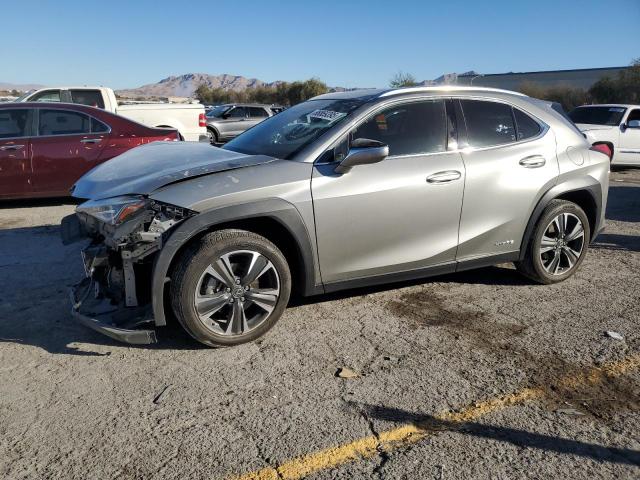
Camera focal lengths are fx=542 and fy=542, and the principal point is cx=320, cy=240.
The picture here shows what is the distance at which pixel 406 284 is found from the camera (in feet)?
16.6

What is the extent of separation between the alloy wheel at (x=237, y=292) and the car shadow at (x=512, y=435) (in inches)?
42.5

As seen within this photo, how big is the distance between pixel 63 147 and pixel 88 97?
4.65 metres

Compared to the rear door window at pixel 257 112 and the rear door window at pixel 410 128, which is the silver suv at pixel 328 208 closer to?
the rear door window at pixel 410 128

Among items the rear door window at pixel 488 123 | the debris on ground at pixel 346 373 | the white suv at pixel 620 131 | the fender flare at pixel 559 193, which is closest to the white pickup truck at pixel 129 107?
the rear door window at pixel 488 123

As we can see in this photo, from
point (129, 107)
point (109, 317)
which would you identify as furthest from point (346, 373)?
point (129, 107)

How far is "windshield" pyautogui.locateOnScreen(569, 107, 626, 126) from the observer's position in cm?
1320

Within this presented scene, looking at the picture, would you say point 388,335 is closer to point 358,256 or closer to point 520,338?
point 358,256

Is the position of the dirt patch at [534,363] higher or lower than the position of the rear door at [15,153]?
lower

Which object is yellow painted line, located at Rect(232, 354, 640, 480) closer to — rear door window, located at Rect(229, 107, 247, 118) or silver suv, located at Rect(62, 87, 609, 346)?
silver suv, located at Rect(62, 87, 609, 346)

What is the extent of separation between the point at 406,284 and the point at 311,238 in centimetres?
153

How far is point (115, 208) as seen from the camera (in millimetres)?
3627

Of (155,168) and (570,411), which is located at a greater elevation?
(155,168)

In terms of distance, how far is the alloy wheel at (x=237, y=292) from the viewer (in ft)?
11.8

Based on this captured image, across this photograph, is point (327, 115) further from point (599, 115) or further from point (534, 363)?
point (599, 115)
